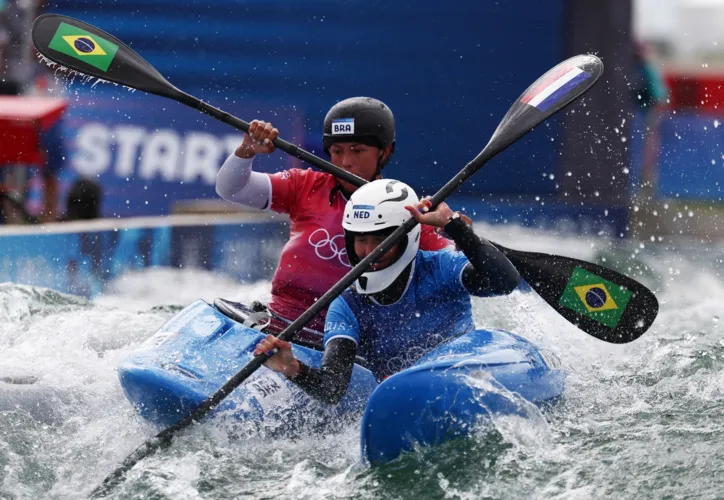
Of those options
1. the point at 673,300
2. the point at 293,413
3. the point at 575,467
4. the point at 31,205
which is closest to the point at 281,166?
the point at 31,205

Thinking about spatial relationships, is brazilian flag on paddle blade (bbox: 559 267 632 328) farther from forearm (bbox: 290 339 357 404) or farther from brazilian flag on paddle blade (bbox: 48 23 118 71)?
brazilian flag on paddle blade (bbox: 48 23 118 71)

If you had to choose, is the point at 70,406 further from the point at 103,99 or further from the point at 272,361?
the point at 103,99

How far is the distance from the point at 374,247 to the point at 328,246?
2.47ft

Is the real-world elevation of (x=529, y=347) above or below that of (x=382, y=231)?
below

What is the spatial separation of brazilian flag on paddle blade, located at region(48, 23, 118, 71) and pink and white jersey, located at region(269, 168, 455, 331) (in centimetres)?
111

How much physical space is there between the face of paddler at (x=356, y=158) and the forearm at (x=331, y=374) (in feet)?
3.31

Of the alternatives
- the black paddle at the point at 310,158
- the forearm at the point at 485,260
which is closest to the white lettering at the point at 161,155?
the black paddle at the point at 310,158

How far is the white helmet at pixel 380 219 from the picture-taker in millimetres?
4523

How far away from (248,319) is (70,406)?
35.6 inches

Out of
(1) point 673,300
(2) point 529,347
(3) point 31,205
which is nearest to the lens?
(2) point 529,347

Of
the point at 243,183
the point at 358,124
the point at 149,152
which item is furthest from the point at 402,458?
the point at 149,152

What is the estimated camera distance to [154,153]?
36.2 feet

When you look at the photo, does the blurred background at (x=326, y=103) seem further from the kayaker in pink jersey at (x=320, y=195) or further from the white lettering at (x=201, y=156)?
the kayaker in pink jersey at (x=320, y=195)

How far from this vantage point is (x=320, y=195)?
5449 millimetres
